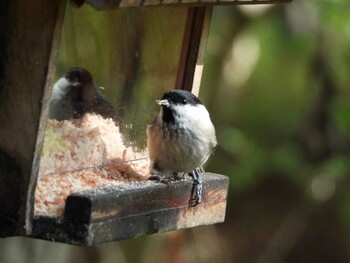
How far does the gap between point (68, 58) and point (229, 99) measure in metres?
5.55

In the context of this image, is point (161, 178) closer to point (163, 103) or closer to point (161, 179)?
point (161, 179)

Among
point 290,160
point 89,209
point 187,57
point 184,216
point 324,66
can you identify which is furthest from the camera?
point 290,160

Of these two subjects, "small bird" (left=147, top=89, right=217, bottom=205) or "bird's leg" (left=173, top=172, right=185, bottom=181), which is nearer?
"small bird" (left=147, top=89, right=217, bottom=205)

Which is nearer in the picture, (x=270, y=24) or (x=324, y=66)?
(x=324, y=66)

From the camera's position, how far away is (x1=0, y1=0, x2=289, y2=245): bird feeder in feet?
10.4

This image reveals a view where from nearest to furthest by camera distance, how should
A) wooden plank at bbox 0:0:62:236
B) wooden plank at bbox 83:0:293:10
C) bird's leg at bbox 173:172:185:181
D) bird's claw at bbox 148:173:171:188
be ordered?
1. wooden plank at bbox 83:0:293:10
2. wooden plank at bbox 0:0:62:236
3. bird's claw at bbox 148:173:171:188
4. bird's leg at bbox 173:172:185:181

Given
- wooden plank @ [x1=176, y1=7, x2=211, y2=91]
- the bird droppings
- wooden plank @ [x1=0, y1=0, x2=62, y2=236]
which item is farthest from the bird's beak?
wooden plank @ [x1=0, y1=0, x2=62, y2=236]

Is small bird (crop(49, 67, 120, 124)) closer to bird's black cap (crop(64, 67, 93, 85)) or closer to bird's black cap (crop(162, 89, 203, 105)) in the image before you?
bird's black cap (crop(64, 67, 93, 85))

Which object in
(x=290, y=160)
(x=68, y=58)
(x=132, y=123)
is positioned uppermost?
(x=68, y=58)

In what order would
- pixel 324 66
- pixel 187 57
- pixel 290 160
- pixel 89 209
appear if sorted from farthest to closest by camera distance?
pixel 290 160
pixel 324 66
pixel 187 57
pixel 89 209

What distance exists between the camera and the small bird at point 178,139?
13.0 ft

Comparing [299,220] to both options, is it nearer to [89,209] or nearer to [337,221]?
[337,221]

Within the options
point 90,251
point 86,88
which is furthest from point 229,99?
point 86,88

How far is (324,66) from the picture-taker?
809 cm
